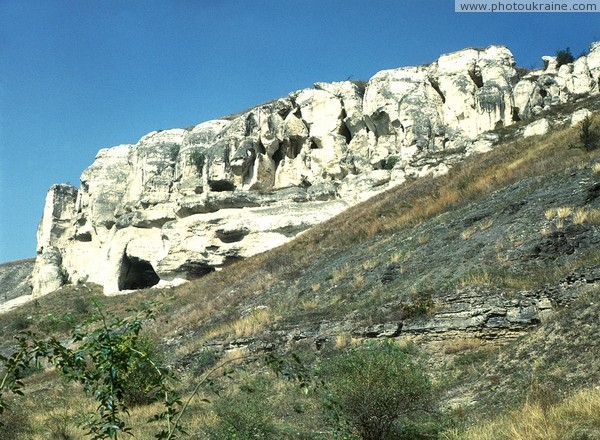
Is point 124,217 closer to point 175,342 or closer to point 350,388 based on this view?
point 175,342

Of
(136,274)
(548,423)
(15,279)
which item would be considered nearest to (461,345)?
(548,423)

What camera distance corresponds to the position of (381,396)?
795 cm

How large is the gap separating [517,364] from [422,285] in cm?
524

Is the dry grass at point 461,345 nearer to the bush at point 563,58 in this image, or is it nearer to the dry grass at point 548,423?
the dry grass at point 548,423

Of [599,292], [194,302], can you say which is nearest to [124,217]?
[194,302]

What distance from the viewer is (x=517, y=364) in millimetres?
9164

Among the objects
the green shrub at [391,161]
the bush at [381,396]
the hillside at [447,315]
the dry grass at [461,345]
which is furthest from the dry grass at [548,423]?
the green shrub at [391,161]

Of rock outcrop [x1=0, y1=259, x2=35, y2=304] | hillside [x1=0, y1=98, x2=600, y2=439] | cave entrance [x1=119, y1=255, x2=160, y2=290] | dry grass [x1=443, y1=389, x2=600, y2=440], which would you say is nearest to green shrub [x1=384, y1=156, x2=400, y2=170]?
hillside [x1=0, y1=98, x2=600, y2=439]

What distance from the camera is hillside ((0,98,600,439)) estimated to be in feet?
28.0

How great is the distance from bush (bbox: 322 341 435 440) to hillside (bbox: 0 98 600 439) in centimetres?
50

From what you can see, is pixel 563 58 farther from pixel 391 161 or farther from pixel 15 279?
pixel 15 279

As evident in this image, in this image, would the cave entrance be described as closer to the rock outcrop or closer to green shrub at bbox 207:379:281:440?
the rock outcrop

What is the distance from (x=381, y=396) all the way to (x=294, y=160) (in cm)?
3861

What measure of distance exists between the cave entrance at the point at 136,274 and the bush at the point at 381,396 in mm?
39250
